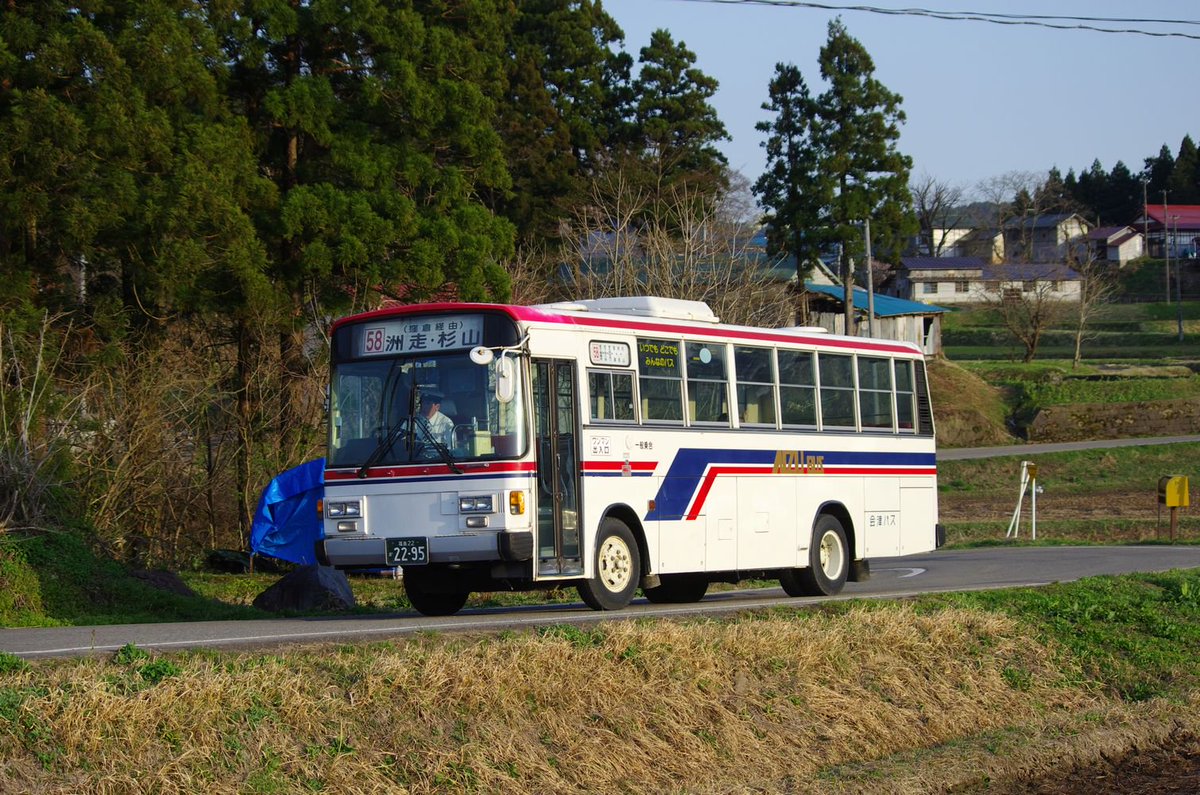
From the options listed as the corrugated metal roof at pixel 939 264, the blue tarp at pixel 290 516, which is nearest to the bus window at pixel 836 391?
the blue tarp at pixel 290 516

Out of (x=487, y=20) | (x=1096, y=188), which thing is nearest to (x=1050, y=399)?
(x=487, y=20)

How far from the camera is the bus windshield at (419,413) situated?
1366 centimetres

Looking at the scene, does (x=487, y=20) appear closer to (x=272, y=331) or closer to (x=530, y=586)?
(x=272, y=331)

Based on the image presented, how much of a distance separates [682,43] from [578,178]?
10.8 m

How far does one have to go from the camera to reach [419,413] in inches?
551

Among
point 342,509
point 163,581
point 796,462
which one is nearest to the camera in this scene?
point 342,509

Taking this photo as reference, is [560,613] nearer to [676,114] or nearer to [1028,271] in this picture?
[676,114]

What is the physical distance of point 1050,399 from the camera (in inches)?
2391

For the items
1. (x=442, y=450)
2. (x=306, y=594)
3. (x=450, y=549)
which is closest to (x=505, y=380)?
(x=442, y=450)

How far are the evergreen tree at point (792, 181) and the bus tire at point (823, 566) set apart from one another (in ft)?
143

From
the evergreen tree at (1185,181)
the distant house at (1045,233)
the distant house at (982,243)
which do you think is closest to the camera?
the distant house at (982,243)

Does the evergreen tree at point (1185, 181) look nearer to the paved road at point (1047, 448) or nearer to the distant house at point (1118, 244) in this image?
the distant house at point (1118, 244)

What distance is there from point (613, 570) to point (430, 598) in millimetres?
2040

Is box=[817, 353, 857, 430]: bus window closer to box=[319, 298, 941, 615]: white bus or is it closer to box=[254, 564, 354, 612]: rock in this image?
box=[319, 298, 941, 615]: white bus
